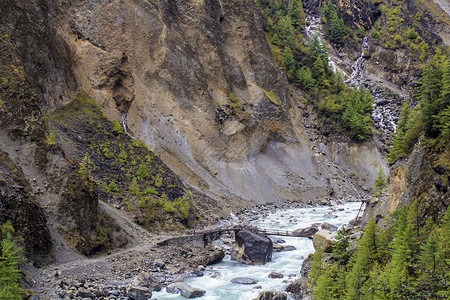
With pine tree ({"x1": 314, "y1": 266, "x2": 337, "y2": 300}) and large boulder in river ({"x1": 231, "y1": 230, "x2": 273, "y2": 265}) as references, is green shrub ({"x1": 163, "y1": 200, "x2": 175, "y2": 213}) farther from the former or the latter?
pine tree ({"x1": 314, "y1": 266, "x2": 337, "y2": 300})

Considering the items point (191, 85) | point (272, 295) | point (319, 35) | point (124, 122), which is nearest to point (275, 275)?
point (272, 295)

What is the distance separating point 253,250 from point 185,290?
7661 mm

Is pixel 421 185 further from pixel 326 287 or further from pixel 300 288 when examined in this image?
pixel 300 288

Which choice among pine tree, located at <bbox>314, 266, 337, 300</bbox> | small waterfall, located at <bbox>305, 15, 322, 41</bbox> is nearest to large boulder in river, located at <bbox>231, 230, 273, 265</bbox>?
pine tree, located at <bbox>314, 266, 337, 300</bbox>

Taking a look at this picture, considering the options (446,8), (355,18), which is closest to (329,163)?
(355,18)

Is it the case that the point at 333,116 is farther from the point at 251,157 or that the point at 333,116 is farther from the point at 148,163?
the point at 148,163

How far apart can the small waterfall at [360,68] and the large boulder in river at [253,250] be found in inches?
2569

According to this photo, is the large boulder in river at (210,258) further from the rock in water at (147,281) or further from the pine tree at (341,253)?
the pine tree at (341,253)

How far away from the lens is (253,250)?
26.7 metres

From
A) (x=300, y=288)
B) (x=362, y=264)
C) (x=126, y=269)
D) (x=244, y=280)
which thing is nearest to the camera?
(x=362, y=264)

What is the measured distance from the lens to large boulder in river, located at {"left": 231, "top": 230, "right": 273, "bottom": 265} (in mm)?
26359

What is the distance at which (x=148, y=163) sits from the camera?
36.4m

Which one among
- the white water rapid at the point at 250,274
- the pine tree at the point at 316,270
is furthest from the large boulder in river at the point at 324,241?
the pine tree at the point at 316,270

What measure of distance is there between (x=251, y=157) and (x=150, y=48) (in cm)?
2042
